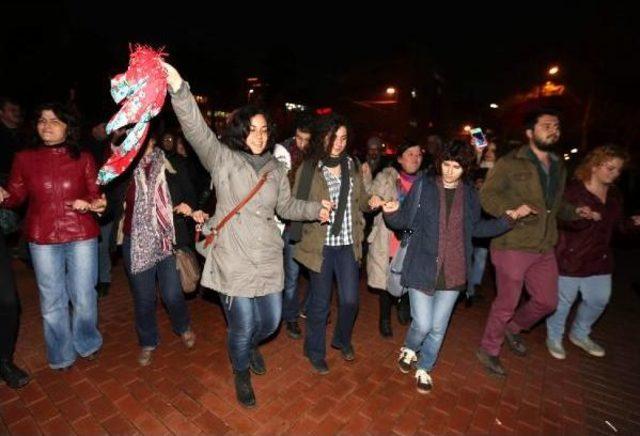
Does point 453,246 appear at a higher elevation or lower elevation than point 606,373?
higher

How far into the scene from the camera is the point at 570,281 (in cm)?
454

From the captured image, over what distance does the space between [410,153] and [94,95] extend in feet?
71.9

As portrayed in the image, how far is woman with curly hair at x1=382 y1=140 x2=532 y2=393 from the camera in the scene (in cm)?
346

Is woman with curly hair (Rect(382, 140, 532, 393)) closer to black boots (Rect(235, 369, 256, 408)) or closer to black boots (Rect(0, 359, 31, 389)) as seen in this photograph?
black boots (Rect(235, 369, 256, 408))

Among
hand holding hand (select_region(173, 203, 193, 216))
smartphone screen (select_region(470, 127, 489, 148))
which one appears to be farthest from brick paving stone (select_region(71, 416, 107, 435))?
smartphone screen (select_region(470, 127, 489, 148))

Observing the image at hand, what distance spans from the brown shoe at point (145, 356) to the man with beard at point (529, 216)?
11.6ft

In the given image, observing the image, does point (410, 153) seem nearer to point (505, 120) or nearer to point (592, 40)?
point (592, 40)

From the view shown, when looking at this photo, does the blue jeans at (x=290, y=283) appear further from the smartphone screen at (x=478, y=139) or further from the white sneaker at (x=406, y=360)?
the smartphone screen at (x=478, y=139)

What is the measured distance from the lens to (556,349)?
4637 millimetres

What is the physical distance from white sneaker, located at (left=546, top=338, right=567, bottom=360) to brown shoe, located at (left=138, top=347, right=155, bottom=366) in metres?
4.55

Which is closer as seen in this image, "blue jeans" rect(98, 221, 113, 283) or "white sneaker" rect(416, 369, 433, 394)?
"white sneaker" rect(416, 369, 433, 394)

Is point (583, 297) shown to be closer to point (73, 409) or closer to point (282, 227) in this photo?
point (282, 227)

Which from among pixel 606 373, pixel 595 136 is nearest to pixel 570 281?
pixel 606 373

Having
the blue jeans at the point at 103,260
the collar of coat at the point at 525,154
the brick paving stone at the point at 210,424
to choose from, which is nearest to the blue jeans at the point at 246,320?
the brick paving stone at the point at 210,424
